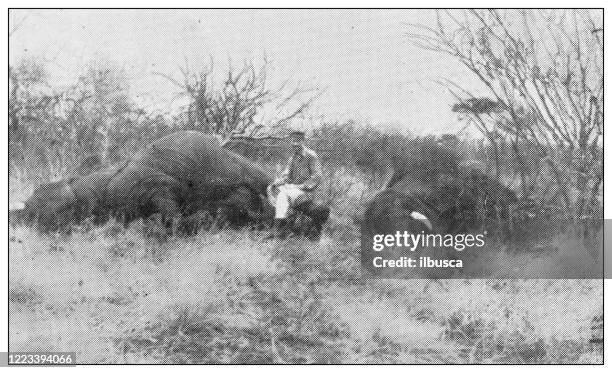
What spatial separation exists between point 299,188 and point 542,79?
208 centimetres

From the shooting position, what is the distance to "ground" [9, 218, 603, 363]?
6773 millimetres

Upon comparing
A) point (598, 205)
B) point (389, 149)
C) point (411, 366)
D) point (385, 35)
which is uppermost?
point (385, 35)

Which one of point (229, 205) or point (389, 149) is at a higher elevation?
point (389, 149)

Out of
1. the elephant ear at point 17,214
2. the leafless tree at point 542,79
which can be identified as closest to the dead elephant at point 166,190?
the elephant ear at point 17,214

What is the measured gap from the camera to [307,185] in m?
7.00

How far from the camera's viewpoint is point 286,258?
6.93 meters

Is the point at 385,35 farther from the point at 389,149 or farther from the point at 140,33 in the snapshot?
the point at 140,33

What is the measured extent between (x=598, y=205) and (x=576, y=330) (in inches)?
38.3

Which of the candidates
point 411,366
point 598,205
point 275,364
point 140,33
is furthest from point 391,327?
point 140,33

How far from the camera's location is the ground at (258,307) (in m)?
6.77

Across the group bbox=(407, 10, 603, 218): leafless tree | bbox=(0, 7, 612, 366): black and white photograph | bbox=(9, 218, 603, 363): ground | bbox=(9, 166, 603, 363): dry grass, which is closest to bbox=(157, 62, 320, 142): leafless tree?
bbox=(0, 7, 612, 366): black and white photograph

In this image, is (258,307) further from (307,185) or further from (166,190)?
(166,190)

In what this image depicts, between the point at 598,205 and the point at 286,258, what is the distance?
244cm

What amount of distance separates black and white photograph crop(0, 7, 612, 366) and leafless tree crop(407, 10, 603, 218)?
17mm
